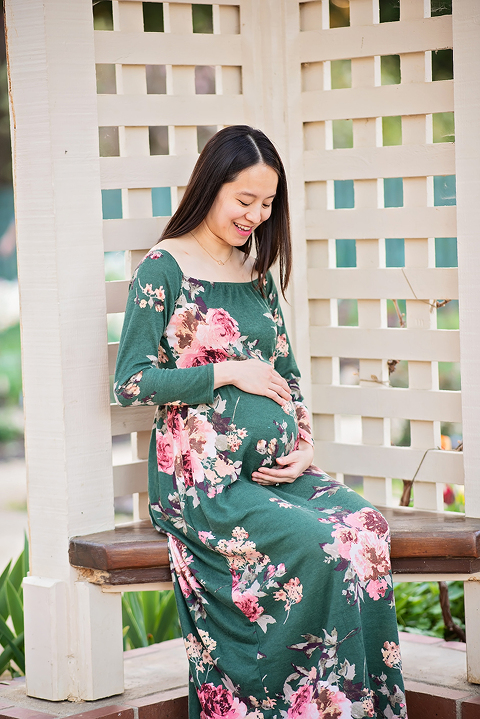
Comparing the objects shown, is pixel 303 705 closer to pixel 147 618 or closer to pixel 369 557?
pixel 369 557

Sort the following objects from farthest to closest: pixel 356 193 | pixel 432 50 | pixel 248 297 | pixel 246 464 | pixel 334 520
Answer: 1. pixel 356 193
2. pixel 432 50
3. pixel 248 297
4. pixel 246 464
5. pixel 334 520

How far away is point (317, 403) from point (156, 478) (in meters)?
0.85

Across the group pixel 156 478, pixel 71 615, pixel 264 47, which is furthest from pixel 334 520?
pixel 264 47

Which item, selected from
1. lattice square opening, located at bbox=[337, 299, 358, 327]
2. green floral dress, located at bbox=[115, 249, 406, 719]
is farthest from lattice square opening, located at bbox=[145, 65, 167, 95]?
green floral dress, located at bbox=[115, 249, 406, 719]

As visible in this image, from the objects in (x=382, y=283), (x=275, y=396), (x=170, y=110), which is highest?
(x=170, y=110)

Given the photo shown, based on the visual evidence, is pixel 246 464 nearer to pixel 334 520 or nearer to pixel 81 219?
pixel 334 520

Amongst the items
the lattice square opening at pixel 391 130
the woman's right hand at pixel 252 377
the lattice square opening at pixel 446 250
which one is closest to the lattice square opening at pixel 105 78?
the woman's right hand at pixel 252 377

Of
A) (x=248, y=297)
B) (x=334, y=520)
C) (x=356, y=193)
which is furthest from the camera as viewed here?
(x=356, y=193)

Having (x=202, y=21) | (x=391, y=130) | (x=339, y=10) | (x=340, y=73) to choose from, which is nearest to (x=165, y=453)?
(x=339, y=10)

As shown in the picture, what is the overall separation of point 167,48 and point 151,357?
3.77 feet

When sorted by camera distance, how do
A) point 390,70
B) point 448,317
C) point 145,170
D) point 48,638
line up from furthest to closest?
point 448,317 < point 390,70 < point 145,170 < point 48,638

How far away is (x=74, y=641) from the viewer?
279cm

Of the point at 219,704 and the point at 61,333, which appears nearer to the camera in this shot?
the point at 219,704

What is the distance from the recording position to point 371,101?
3139 mm
